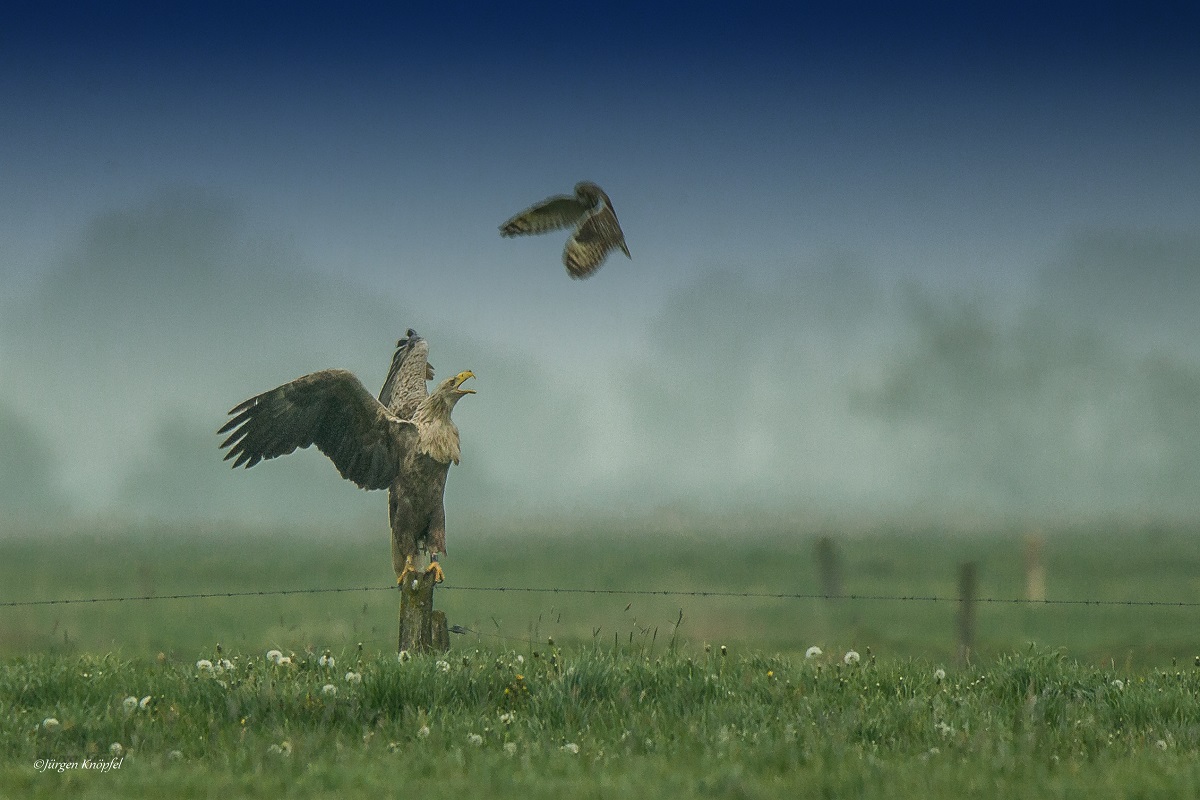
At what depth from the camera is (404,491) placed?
31.3 feet

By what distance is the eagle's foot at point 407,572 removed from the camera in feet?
31.0

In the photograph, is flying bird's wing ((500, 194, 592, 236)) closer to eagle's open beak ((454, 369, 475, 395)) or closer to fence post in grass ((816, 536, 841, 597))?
eagle's open beak ((454, 369, 475, 395))

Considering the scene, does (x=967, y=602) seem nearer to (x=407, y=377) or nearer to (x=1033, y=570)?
(x=407, y=377)

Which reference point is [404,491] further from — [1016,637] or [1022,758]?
[1016,637]

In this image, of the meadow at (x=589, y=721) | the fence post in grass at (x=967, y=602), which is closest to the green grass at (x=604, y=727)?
the meadow at (x=589, y=721)

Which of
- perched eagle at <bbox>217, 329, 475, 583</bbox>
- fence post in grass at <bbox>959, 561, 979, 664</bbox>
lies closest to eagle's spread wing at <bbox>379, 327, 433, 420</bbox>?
perched eagle at <bbox>217, 329, 475, 583</bbox>

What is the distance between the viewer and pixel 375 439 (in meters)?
9.88

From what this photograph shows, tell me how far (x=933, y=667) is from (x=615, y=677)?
268cm

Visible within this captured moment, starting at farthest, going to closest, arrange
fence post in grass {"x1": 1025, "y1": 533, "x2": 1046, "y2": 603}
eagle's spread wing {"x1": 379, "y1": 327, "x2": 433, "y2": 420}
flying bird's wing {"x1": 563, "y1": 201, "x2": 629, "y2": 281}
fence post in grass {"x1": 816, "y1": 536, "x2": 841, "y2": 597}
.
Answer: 1. fence post in grass {"x1": 1025, "y1": 533, "x2": 1046, "y2": 603}
2. fence post in grass {"x1": 816, "y1": 536, "x2": 841, "y2": 597}
3. eagle's spread wing {"x1": 379, "y1": 327, "x2": 433, "y2": 420}
4. flying bird's wing {"x1": 563, "y1": 201, "x2": 629, "y2": 281}

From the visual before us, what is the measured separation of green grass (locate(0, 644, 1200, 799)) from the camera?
19.1 feet

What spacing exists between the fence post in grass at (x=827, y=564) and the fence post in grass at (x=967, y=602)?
7.67 feet

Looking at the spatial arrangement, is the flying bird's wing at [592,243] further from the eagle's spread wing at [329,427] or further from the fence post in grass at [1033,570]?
the fence post in grass at [1033,570]

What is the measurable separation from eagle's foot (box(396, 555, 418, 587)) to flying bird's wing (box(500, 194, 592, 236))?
2789mm

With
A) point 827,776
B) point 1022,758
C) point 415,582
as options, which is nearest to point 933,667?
point 1022,758
